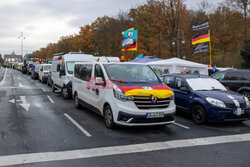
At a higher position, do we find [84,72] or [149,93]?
[84,72]

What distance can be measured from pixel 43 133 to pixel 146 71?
361 centimetres

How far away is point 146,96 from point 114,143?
1514 mm

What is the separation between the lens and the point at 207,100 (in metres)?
7.35

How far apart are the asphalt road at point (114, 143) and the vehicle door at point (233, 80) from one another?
4.19 metres

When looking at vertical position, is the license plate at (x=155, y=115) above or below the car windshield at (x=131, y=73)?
below

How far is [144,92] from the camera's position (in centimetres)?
623

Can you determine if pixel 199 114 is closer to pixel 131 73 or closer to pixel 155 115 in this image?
pixel 155 115

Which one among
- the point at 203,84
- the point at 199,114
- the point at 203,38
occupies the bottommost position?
the point at 199,114

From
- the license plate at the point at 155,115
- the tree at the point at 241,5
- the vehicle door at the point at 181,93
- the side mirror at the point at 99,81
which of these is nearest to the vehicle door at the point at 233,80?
the vehicle door at the point at 181,93

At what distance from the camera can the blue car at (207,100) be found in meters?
7.10

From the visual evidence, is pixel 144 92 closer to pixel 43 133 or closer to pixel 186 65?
pixel 43 133

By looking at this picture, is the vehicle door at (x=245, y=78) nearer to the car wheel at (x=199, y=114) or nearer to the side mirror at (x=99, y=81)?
the car wheel at (x=199, y=114)

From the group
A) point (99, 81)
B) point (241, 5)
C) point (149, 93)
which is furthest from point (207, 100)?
point (241, 5)

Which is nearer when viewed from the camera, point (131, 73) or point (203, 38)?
point (131, 73)
